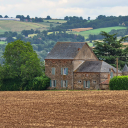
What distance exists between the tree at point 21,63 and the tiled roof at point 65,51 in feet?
11.4

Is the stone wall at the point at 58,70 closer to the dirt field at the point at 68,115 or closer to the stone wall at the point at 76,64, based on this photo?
the stone wall at the point at 76,64

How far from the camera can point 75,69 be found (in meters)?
78.9

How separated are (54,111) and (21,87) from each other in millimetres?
41315

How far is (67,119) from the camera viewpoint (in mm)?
34594

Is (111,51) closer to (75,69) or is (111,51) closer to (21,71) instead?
(75,69)

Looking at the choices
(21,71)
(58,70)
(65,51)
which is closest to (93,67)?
(65,51)

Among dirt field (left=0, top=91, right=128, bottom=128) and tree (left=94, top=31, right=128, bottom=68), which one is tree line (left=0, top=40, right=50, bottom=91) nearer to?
tree (left=94, top=31, right=128, bottom=68)

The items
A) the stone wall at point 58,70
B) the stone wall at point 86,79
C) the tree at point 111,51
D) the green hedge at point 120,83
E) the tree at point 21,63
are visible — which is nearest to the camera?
the green hedge at point 120,83

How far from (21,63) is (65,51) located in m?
9.39

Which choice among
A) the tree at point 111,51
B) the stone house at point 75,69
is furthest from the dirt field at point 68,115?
the tree at point 111,51

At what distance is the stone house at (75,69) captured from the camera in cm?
7638

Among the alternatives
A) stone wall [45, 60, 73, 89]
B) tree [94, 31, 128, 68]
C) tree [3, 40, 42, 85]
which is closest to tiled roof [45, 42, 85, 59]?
stone wall [45, 60, 73, 89]

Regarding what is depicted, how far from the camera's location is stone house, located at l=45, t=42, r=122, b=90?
76375 mm

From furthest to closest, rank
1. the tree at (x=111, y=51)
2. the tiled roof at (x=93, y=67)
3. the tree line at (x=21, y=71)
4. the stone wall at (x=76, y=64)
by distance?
the tree at (x=111, y=51) < the tree line at (x=21, y=71) < the stone wall at (x=76, y=64) < the tiled roof at (x=93, y=67)
